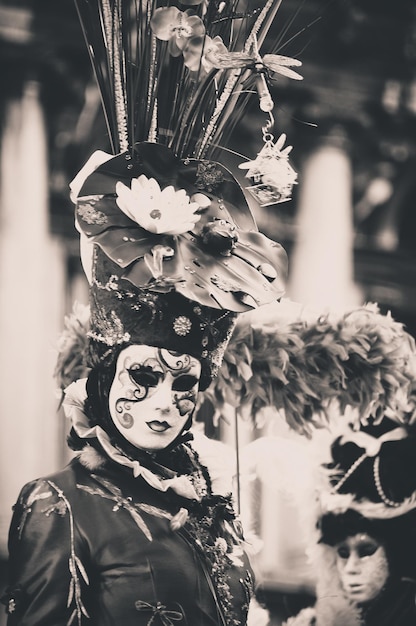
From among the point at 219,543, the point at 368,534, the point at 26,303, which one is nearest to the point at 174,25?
the point at 219,543

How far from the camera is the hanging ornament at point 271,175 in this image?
3363 millimetres

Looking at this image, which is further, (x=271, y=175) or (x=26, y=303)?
(x=26, y=303)

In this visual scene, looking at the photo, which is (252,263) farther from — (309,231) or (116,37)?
(309,231)

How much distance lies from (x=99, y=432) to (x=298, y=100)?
9.34m

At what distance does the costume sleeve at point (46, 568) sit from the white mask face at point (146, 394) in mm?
257

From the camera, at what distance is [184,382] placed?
11.0ft

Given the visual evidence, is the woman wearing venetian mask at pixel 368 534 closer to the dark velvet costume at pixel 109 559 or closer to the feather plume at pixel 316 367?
the feather plume at pixel 316 367

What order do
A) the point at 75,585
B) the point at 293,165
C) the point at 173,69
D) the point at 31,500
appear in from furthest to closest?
the point at 293,165 < the point at 173,69 < the point at 31,500 < the point at 75,585

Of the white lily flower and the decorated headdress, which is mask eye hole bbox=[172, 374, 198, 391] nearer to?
the decorated headdress

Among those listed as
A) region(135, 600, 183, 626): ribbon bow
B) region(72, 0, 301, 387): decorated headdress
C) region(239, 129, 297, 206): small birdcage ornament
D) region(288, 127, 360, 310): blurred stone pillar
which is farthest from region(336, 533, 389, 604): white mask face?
region(288, 127, 360, 310): blurred stone pillar

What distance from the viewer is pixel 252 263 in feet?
11.2

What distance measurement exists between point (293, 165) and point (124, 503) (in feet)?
29.8

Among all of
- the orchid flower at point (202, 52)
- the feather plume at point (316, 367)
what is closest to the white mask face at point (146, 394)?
the orchid flower at point (202, 52)

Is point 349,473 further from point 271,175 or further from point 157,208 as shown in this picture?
point 157,208
